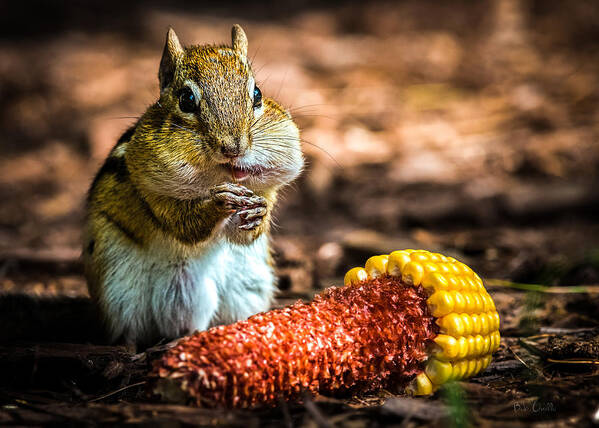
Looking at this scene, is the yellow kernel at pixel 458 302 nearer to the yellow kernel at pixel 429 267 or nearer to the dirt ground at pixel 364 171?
the yellow kernel at pixel 429 267

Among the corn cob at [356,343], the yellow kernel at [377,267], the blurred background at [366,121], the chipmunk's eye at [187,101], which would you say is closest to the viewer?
the corn cob at [356,343]

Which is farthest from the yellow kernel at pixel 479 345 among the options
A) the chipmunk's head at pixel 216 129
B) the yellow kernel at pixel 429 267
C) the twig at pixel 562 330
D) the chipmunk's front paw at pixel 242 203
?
the chipmunk's head at pixel 216 129

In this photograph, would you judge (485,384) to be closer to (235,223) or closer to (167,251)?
(235,223)

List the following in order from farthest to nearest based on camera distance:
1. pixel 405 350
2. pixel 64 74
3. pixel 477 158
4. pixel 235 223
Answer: pixel 64 74 → pixel 477 158 → pixel 235 223 → pixel 405 350

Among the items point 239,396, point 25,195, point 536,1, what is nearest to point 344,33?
point 536,1

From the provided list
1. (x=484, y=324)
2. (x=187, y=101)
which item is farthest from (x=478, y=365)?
(x=187, y=101)

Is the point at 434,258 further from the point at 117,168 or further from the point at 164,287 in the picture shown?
the point at 117,168
